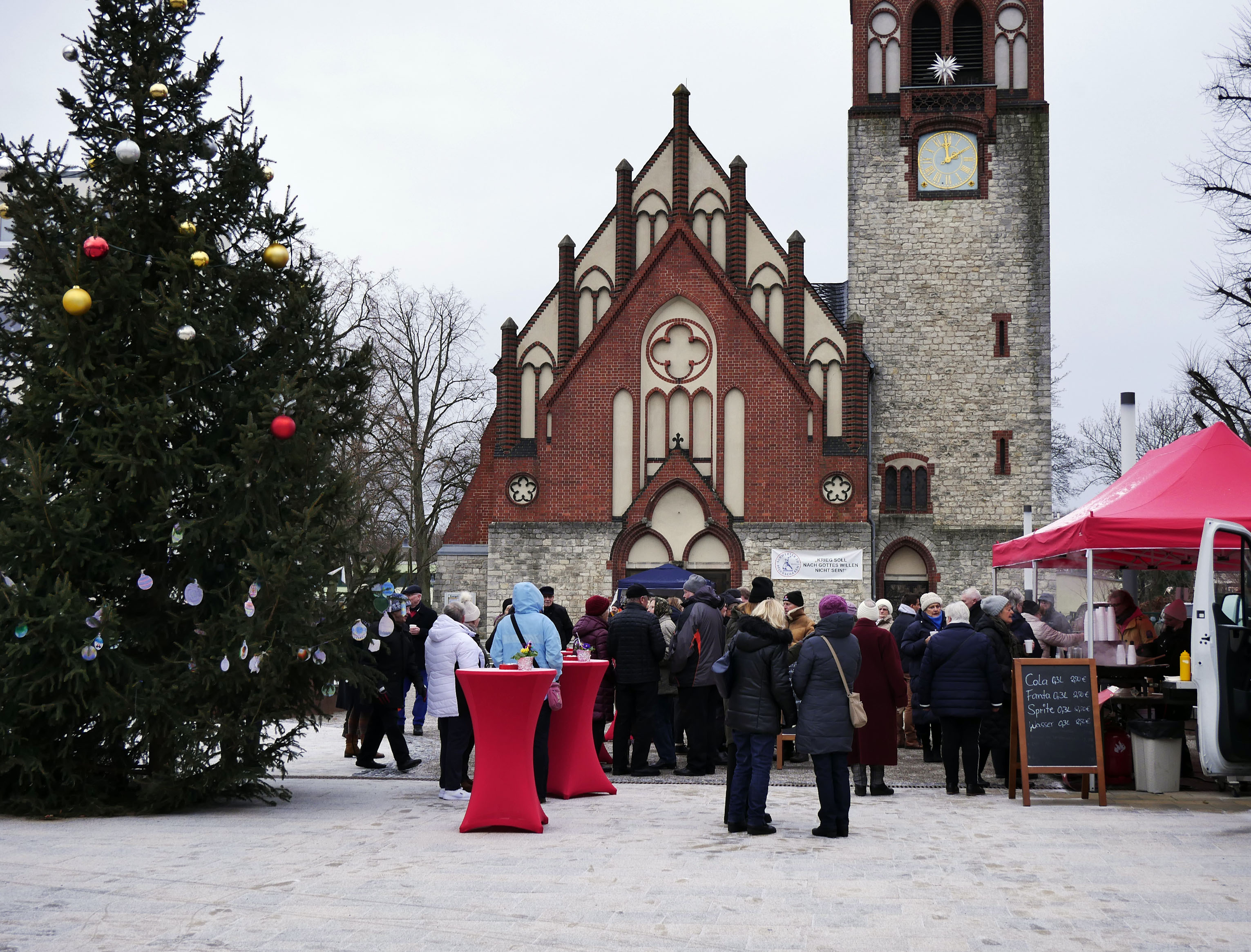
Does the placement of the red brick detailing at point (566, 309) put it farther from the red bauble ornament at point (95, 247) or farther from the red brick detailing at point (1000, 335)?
the red bauble ornament at point (95, 247)

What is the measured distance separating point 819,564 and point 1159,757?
1847 centimetres

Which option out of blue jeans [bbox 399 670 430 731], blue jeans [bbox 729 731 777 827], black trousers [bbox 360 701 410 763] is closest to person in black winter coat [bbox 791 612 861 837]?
blue jeans [bbox 729 731 777 827]

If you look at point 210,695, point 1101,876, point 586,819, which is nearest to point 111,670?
point 210,695

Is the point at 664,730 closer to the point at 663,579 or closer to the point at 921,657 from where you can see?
the point at 921,657

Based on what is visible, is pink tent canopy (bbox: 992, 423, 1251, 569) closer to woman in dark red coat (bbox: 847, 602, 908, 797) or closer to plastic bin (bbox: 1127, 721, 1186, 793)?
plastic bin (bbox: 1127, 721, 1186, 793)

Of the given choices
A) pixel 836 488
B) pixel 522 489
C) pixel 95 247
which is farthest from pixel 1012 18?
pixel 95 247

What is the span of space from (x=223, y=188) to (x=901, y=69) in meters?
24.9

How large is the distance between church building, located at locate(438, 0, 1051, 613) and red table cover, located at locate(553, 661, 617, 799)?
18702 mm

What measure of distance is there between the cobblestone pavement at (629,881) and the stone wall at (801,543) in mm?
19164

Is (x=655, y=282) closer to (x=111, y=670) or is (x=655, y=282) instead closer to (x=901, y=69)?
(x=901, y=69)

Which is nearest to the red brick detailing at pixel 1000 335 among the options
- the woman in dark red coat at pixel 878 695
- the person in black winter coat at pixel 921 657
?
the person in black winter coat at pixel 921 657

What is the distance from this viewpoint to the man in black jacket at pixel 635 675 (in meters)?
12.6

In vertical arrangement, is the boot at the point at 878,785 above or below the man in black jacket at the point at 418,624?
below

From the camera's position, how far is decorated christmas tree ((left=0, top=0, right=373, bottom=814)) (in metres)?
9.18
